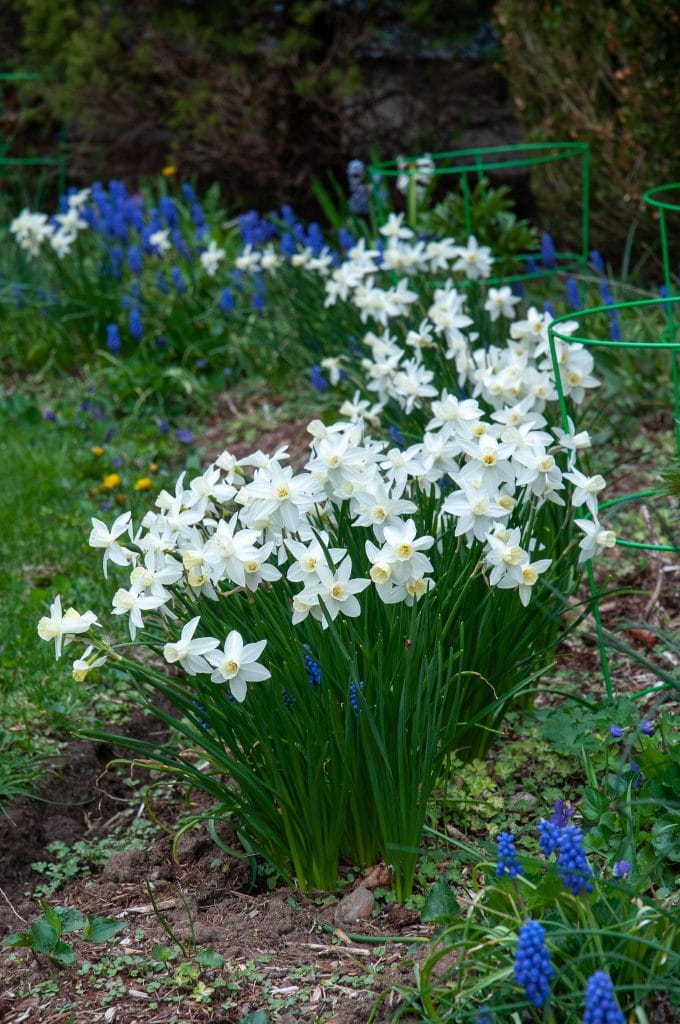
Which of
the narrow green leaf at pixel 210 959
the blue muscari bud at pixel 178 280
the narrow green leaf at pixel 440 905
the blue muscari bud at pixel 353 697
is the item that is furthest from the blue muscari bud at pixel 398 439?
the blue muscari bud at pixel 178 280

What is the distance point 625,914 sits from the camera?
1.57 metres

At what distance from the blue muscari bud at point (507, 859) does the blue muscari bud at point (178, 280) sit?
12.9ft

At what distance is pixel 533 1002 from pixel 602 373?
3071mm

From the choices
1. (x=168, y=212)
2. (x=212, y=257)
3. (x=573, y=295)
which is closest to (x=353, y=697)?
(x=573, y=295)

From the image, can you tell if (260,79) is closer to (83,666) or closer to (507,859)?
(83,666)

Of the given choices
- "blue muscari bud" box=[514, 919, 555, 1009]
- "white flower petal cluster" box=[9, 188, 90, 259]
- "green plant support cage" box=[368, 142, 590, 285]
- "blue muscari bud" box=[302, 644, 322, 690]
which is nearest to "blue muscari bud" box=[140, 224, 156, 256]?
"white flower petal cluster" box=[9, 188, 90, 259]

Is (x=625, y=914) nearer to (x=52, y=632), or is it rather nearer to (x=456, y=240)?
(x=52, y=632)

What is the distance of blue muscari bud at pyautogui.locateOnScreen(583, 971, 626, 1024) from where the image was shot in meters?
1.34

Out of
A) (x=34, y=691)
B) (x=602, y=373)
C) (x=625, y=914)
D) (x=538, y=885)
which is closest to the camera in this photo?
(x=625, y=914)

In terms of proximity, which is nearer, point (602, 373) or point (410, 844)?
point (410, 844)

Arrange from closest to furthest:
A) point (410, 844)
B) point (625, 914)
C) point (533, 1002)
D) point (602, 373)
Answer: point (533, 1002), point (625, 914), point (410, 844), point (602, 373)

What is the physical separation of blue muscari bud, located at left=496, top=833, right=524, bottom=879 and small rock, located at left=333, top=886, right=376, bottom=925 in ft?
1.49

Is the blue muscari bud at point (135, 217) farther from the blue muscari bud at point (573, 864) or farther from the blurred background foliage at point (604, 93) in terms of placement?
the blue muscari bud at point (573, 864)

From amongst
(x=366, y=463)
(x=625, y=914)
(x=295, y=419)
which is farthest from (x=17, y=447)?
(x=625, y=914)
